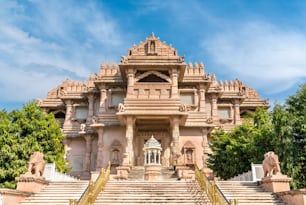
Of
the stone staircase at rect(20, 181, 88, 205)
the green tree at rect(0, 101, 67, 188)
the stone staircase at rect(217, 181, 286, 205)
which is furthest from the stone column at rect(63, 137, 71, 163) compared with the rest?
the stone staircase at rect(217, 181, 286, 205)

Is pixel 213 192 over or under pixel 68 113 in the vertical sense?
under

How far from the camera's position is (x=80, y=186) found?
1471 centimetres

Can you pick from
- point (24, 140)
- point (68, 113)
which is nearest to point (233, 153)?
point (24, 140)

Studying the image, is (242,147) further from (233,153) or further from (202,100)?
(202,100)

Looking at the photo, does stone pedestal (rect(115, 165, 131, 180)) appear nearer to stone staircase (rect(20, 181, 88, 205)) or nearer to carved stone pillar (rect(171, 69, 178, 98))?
stone staircase (rect(20, 181, 88, 205))

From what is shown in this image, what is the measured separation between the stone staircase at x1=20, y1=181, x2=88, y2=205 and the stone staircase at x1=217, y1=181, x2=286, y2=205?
5.95 m

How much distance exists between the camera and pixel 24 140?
2011 centimetres

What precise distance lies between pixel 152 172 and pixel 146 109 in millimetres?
5978

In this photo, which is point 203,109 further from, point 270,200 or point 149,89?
point 270,200

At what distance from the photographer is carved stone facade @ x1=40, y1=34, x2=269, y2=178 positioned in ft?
82.9

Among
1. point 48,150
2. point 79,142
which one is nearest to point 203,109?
point 79,142

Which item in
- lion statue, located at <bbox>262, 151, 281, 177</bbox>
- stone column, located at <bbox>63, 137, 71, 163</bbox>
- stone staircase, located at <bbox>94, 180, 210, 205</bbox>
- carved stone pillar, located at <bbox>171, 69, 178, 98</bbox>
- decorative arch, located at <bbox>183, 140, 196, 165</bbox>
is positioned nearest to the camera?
stone staircase, located at <bbox>94, 180, 210, 205</bbox>

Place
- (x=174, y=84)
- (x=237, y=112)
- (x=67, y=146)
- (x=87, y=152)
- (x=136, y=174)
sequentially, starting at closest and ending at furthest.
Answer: (x=136, y=174), (x=174, y=84), (x=87, y=152), (x=67, y=146), (x=237, y=112)

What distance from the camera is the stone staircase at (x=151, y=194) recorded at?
12672 mm
